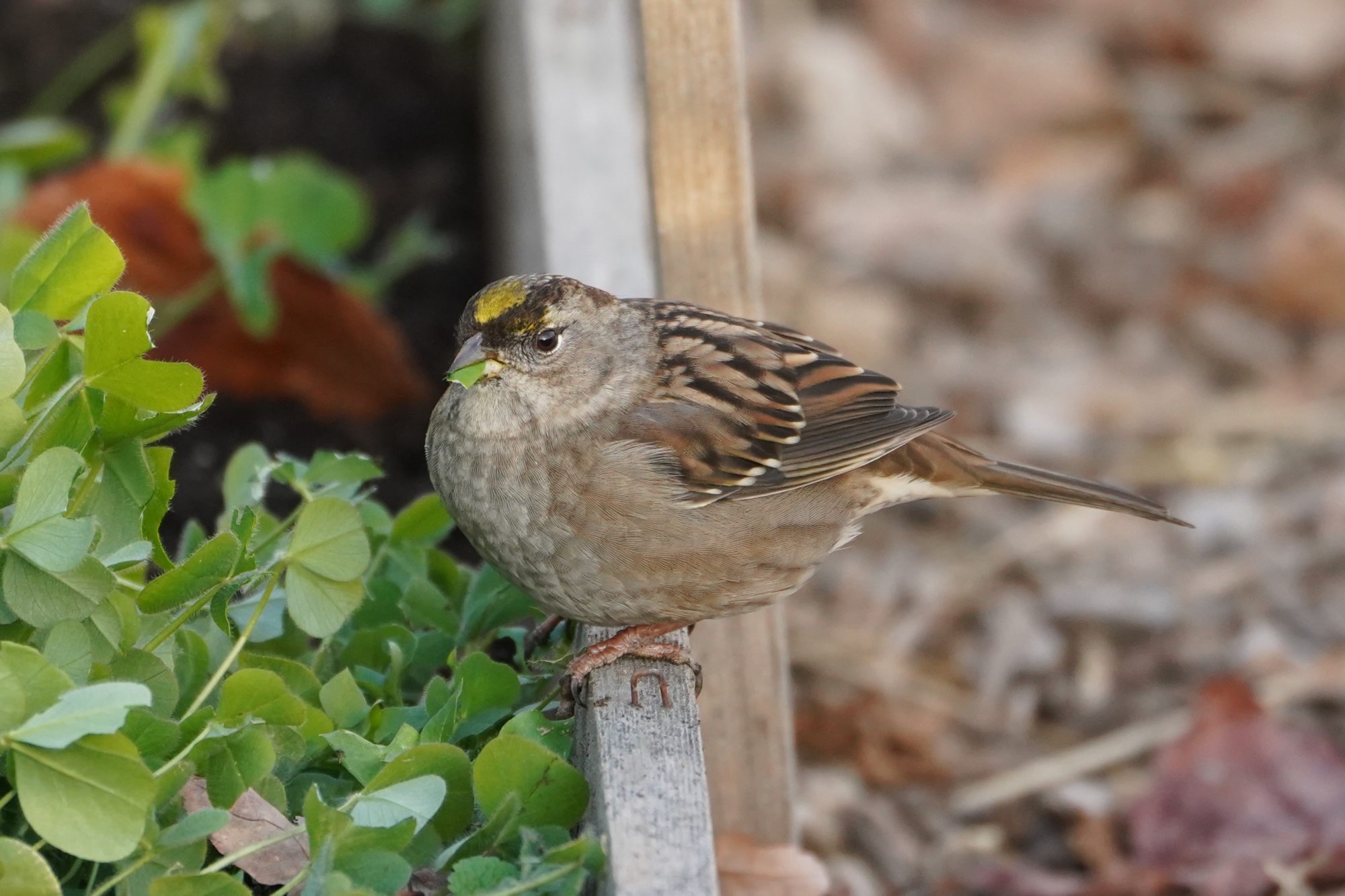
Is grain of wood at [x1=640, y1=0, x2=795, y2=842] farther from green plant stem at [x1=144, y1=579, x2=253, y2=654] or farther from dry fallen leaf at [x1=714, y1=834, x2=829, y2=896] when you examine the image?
green plant stem at [x1=144, y1=579, x2=253, y2=654]

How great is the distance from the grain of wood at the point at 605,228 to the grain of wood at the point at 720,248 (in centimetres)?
10

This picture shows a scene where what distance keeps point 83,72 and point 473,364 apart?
9.53ft

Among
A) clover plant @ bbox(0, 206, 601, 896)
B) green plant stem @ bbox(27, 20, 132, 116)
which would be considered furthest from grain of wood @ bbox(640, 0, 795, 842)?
green plant stem @ bbox(27, 20, 132, 116)

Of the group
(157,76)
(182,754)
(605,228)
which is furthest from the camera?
(157,76)

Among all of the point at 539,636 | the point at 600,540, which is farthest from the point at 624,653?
the point at 539,636

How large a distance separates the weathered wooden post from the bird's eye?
24cm

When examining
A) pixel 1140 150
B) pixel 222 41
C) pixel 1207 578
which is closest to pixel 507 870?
pixel 1207 578

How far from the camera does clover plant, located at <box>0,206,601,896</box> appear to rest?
5.79ft

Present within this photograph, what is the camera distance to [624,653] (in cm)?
252

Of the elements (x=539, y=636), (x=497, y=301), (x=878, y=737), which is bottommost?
(x=878, y=737)

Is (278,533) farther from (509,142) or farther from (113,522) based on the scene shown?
(509,142)

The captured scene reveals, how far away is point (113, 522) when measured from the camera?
2121mm

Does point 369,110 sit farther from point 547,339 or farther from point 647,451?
point 647,451

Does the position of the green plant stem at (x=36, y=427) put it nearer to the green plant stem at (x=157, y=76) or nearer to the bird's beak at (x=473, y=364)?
the bird's beak at (x=473, y=364)
